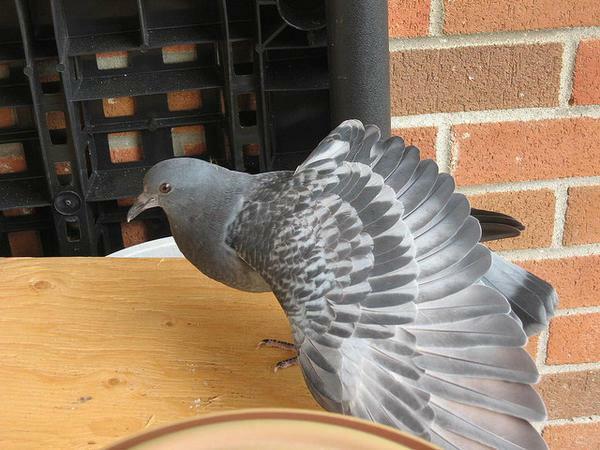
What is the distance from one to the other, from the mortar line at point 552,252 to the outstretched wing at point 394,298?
0.38 metres

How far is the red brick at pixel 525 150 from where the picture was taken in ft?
2.67

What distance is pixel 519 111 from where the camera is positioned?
31.9 inches

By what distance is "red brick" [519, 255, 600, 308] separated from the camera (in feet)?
2.90

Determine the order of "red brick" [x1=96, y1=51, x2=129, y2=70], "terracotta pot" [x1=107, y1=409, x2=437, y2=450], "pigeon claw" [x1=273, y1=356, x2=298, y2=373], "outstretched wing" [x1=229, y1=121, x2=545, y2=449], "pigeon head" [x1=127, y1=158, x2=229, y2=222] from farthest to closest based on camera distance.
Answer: "red brick" [x1=96, y1=51, x2=129, y2=70], "pigeon head" [x1=127, y1=158, x2=229, y2=222], "pigeon claw" [x1=273, y1=356, x2=298, y2=373], "outstretched wing" [x1=229, y1=121, x2=545, y2=449], "terracotta pot" [x1=107, y1=409, x2=437, y2=450]

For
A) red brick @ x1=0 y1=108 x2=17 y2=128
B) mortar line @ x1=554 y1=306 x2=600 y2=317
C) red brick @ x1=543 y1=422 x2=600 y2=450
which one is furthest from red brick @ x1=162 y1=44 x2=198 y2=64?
red brick @ x1=543 y1=422 x2=600 y2=450

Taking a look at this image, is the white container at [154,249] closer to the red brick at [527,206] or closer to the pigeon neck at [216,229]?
the pigeon neck at [216,229]

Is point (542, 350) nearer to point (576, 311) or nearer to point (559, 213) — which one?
point (576, 311)

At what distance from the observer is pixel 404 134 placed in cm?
81

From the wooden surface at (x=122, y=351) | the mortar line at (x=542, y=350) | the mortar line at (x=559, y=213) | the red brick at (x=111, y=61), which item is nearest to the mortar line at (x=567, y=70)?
the mortar line at (x=559, y=213)

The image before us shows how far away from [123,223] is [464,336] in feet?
2.00

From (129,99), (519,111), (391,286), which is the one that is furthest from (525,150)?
(129,99)

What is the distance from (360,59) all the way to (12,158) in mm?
523

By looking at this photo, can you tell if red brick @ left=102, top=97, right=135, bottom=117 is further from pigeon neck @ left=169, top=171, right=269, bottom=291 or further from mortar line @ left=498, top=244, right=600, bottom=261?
mortar line @ left=498, top=244, right=600, bottom=261

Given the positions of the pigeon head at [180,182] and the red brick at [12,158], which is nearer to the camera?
the pigeon head at [180,182]
